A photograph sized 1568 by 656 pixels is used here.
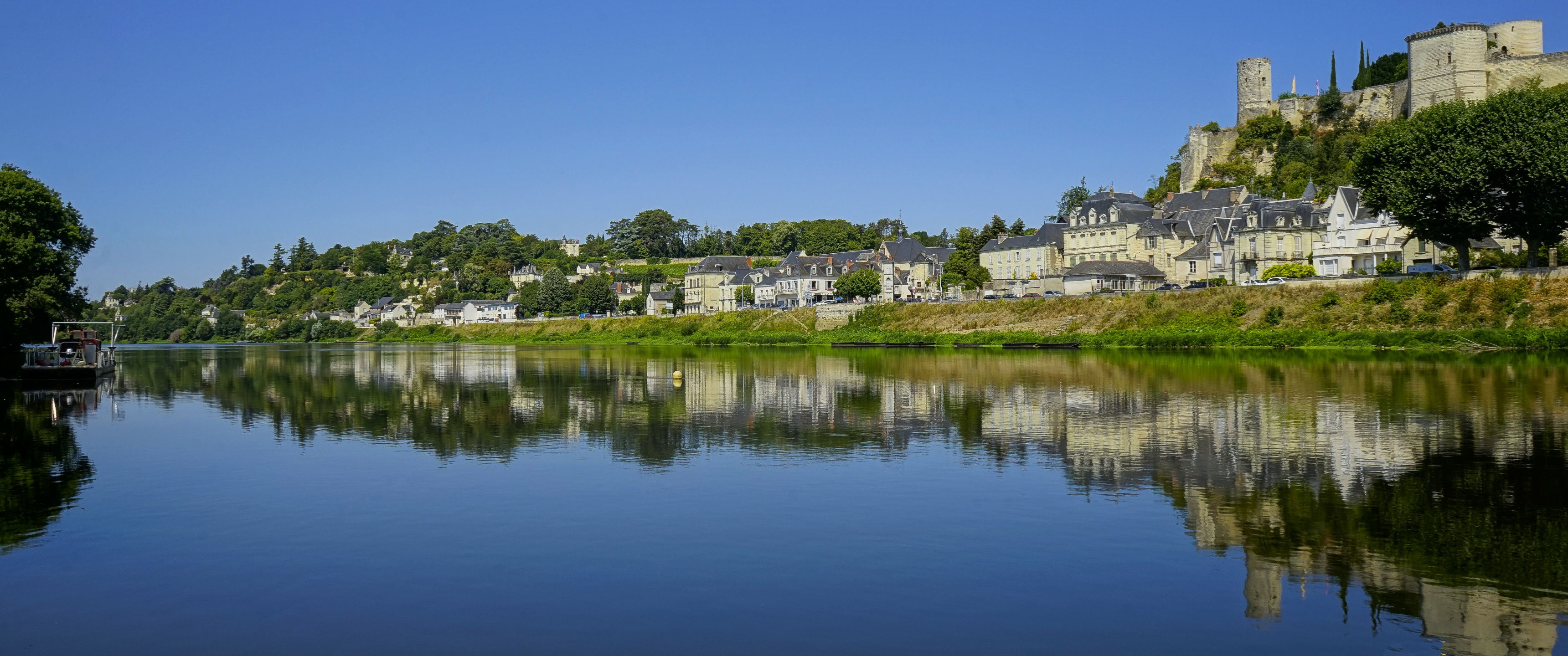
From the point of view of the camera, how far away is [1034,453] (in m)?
19.3

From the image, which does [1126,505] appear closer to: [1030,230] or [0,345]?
[0,345]

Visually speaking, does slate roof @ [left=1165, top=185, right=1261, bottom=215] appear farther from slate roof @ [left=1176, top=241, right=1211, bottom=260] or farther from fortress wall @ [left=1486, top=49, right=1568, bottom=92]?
fortress wall @ [left=1486, top=49, right=1568, bottom=92]

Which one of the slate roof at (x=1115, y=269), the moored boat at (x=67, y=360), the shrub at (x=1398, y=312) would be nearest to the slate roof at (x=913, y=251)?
the slate roof at (x=1115, y=269)

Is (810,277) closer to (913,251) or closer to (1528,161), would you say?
(913,251)

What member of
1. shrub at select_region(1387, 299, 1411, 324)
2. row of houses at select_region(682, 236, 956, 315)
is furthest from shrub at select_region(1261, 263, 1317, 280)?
row of houses at select_region(682, 236, 956, 315)

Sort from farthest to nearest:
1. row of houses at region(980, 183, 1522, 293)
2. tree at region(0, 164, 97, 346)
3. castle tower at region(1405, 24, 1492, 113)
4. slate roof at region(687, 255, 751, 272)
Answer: slate roof at region(687, 255, 751, 272) → castle tower at region(1405, 24, 1492, 113) → row of houses at region(980, 183, 1522, 293) → tree at region(0, 164, 97, 346)

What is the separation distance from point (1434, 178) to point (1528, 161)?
12.6 feet

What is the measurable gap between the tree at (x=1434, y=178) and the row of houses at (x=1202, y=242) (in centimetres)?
315

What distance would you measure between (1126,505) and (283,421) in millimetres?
22112

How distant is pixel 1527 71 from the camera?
88125mm

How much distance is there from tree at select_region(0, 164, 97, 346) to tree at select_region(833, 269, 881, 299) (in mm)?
62993

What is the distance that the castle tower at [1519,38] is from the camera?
8988cm

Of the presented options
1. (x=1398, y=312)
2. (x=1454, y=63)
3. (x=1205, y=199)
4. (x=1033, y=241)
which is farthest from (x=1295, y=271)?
(x=1454, y=63)

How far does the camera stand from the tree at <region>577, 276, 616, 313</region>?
139 meters
